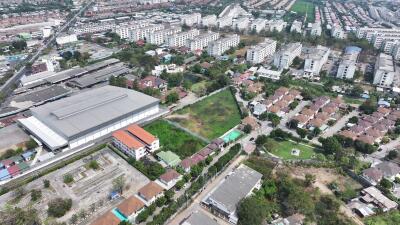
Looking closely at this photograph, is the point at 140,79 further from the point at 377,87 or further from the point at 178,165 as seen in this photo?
the point at 377,87

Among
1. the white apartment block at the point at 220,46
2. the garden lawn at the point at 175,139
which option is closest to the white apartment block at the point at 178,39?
the white apartment block at the point at 220,46

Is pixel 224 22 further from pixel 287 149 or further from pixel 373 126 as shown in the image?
pixel 287 149

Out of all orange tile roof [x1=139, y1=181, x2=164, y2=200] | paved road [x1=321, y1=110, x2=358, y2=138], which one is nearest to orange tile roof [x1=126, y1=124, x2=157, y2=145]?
orange tile roof [x1=139, y1=181, x2=164, y2=200]

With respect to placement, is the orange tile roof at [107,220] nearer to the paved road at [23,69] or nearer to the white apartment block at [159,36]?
the paved road at [23,69]

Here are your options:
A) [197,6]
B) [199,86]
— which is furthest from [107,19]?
[199,86]

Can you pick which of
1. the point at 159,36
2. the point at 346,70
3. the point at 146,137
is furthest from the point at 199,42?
the point at 146,137
